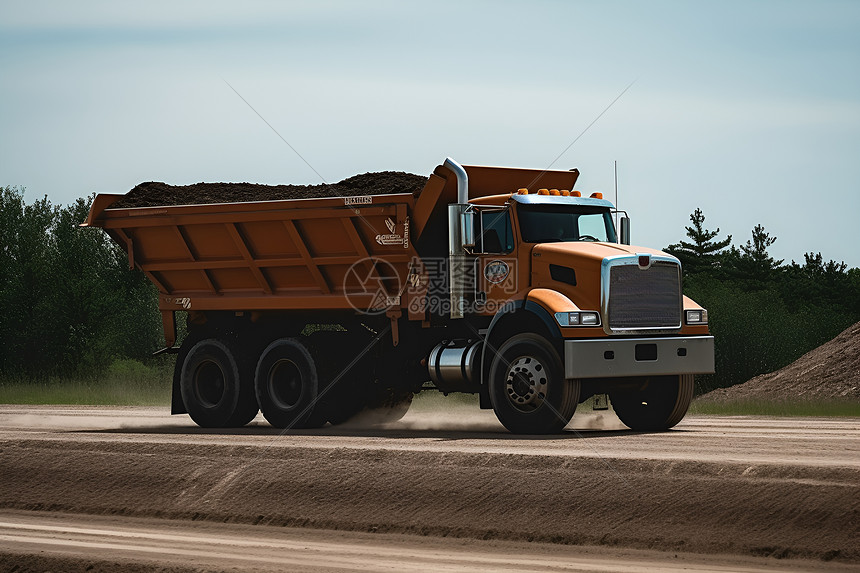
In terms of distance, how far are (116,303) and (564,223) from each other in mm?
33718

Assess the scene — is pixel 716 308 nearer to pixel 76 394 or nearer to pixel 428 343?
pixel 76 394

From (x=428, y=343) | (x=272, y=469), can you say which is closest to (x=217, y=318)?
(x=428, y=343)

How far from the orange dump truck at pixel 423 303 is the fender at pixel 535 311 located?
0.08 ft

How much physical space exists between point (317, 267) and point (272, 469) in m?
5.86

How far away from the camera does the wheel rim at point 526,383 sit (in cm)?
1631

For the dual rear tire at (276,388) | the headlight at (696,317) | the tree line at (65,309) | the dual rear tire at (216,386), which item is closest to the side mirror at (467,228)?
the headlight at (696,317)

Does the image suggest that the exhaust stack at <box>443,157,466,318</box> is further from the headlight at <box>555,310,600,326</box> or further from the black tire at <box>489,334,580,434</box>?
the headlight at <box>555,310,600,326</box>

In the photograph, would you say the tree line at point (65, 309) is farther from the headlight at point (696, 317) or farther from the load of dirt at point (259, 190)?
the headlight at point (696, 317)

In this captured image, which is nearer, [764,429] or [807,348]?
[764,429]

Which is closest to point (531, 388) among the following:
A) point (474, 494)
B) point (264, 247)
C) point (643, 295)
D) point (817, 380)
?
point (643, 295)

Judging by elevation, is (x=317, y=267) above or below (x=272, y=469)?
above

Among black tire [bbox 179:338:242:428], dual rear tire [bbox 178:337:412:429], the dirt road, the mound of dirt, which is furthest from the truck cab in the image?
the mound of dirt

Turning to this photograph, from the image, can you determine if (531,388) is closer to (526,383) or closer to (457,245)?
(526,383)

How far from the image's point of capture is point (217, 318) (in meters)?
20.7
